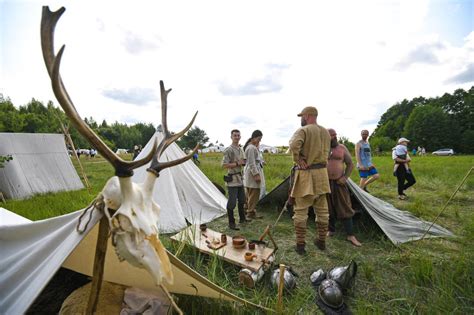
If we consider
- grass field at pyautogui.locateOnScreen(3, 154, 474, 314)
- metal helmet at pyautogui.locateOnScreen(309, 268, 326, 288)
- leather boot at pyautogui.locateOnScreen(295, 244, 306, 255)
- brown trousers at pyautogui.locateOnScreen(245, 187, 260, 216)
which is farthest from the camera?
brown trousers at pyautogui.locateOnScreen(245, 187, 260, 216)

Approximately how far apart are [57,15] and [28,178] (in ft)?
27.0

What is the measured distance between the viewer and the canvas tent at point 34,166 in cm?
631

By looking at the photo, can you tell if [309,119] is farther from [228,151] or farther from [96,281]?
[96,281]

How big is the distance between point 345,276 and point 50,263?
2471mm

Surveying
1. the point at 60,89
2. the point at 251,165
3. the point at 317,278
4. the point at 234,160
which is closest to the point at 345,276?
the point at 317,278

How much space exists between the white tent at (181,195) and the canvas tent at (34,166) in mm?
5004

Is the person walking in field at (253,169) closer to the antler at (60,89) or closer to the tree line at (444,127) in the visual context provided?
the antler at (60,89)

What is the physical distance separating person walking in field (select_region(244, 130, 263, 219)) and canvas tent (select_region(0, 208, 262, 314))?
266 centimetres

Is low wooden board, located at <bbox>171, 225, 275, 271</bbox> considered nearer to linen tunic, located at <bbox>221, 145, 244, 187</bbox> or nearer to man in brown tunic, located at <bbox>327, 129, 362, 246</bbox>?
linen tunic, located at <bbox>221, 145, 244, 187</bbox>

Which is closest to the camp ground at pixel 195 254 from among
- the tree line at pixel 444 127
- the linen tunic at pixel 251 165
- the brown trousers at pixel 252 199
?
the brown trousers at pixel 252 199

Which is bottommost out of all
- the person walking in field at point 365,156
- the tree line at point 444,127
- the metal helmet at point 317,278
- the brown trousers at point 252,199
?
the metal helmet at point 317,278

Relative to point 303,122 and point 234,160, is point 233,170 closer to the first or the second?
point 234,160

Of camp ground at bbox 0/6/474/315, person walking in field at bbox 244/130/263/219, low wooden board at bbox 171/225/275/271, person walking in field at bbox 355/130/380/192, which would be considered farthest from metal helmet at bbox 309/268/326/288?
person walking in field at bbox 355/130/380/192

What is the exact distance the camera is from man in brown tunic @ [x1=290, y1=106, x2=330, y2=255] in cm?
289
